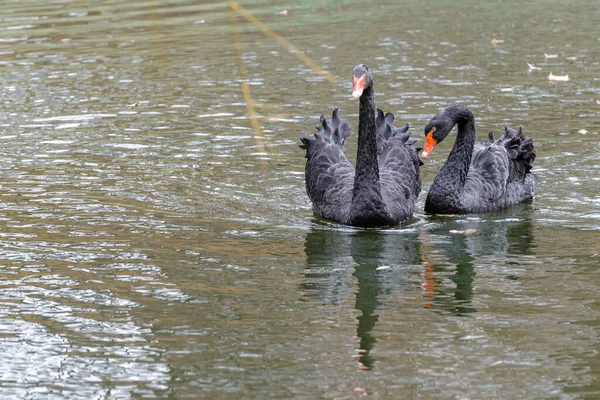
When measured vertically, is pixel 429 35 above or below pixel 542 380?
above

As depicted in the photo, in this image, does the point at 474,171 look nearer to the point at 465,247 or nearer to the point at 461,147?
the point at 461,147

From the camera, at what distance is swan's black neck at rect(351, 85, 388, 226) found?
819cm

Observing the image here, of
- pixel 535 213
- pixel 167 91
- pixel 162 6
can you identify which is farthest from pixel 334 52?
pixel 535 213

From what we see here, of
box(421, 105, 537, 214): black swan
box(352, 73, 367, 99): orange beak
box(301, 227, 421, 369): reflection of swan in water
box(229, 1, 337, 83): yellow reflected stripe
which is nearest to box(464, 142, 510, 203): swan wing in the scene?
box(421, 105, 537, 214): black swan

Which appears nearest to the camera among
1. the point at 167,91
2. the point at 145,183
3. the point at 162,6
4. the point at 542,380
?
the point at 542,380

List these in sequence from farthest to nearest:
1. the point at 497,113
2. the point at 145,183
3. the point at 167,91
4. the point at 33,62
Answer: the point at 33,62 < the point at 167,91 < the point at 497,113 < the point at 145,183

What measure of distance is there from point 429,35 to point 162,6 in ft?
21.7

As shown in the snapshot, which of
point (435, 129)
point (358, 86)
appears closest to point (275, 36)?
point (358, 86)

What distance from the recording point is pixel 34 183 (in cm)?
959

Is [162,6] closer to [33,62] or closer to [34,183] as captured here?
[33,62]

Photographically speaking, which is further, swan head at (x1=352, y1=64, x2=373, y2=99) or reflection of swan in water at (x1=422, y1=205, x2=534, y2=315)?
swan head at (x1=352, y1=64, x2=373, y2=99)

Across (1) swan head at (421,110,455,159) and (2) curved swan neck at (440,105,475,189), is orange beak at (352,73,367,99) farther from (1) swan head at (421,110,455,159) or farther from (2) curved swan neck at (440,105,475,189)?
(2) curved swan neck at (440,105,475,189)

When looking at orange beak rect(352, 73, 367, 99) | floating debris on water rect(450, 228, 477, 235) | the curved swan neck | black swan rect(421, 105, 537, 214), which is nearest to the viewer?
orange beak rect(352, 73, 367, 99)

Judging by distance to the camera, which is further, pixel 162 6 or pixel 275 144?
pixel 162 6
